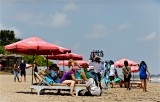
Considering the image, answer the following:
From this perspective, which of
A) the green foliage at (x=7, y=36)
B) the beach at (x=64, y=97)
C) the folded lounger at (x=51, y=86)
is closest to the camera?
the beach at (x=64, y=97)

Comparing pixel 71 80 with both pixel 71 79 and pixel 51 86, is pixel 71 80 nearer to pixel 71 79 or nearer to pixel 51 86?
pixel 71 79

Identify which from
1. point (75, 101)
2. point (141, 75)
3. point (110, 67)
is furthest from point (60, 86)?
point (110, 67)

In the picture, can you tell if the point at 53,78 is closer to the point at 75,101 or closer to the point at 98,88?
the point at 98,88

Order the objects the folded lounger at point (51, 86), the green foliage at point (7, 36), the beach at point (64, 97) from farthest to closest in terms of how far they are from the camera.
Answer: the green foliage at point (7, 36) → the folded lounger at point (51, 86) → the beach at point (64, 97)

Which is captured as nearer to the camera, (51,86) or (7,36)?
(51,86)

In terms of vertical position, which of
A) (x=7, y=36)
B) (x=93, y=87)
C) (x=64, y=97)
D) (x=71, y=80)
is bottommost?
(x=64, y=97)

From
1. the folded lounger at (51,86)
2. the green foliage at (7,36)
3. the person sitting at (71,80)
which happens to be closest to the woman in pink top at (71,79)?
the person sitting at (71,80)

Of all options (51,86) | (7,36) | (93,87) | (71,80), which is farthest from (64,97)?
(7,36)

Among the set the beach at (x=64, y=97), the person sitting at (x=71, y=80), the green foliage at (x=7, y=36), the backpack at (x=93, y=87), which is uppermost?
the green foliage at (x=7, y=36)

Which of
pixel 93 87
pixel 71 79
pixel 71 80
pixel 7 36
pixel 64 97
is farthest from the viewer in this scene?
pixel 7 36

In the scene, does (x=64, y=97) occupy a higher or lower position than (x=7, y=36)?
lower

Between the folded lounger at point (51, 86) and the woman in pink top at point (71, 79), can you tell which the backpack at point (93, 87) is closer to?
the folded lounger at point (51, 86)

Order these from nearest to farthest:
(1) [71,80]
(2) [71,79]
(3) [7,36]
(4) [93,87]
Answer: (1) [71,80] < (4) [93,87] < (2) [71,79] < (3) [7,36]

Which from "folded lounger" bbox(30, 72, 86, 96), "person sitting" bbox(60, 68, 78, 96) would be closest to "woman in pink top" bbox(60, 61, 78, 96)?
"person sitting" bbox(60, 68, 78, 96)
